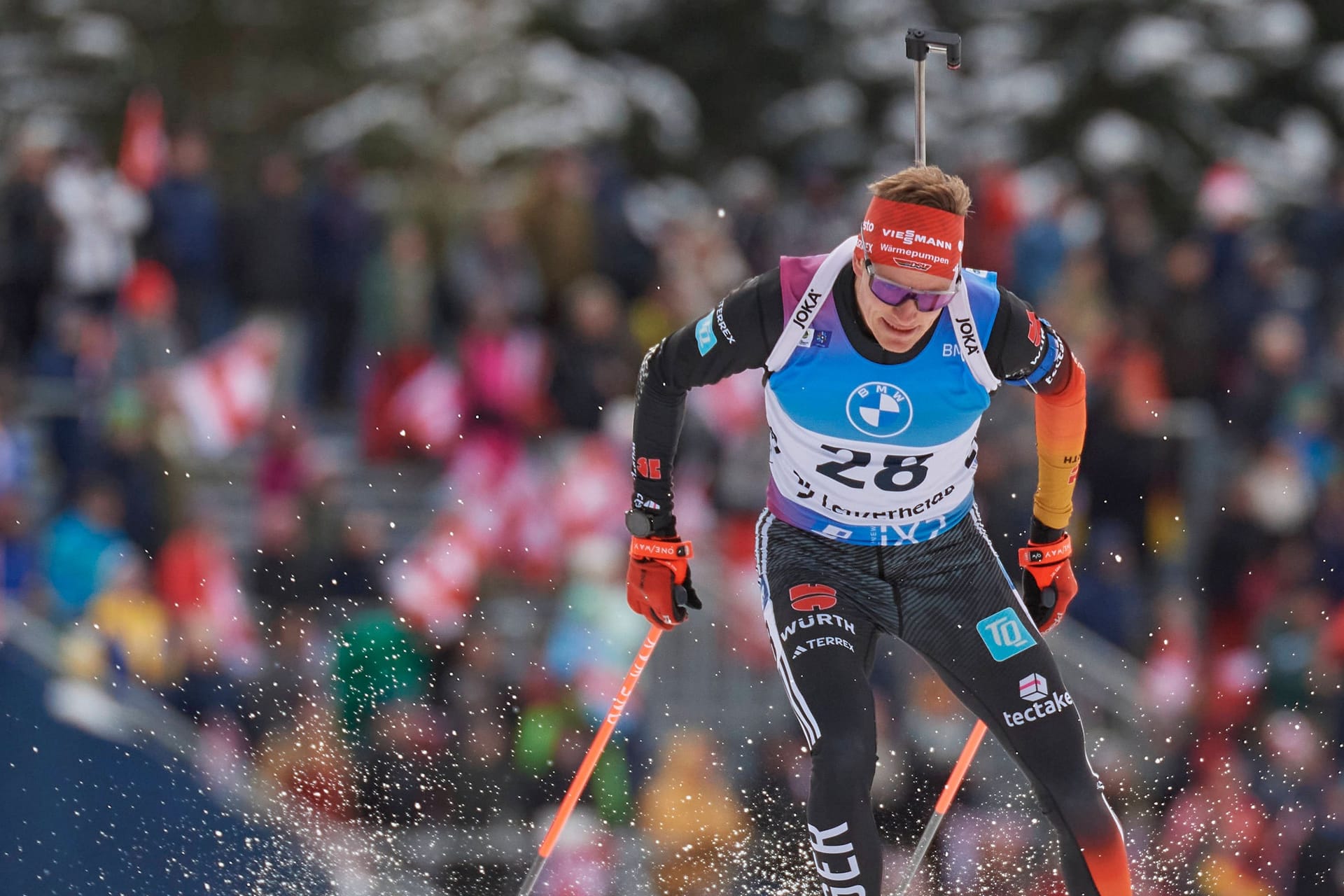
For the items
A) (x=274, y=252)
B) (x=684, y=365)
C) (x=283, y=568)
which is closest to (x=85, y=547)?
(x=283, y=568)

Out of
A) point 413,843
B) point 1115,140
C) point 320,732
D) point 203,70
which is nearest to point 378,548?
point 320,732

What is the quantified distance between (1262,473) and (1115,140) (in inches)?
393

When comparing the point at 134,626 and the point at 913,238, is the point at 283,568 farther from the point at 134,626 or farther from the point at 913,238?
the point at 913,238

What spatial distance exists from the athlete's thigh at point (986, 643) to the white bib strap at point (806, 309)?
734mm

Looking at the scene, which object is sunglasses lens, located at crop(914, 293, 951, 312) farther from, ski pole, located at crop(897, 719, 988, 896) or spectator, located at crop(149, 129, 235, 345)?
spectator, located at crop(149, 129, 235, 345)

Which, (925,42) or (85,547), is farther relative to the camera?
(85,547)

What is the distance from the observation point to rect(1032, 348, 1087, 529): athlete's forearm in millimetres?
5672

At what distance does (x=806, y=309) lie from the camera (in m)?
5.28

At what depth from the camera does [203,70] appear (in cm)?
2205

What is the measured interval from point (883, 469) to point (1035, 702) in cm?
75

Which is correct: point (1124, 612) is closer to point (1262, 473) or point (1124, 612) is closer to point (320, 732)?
point (1262, 473)

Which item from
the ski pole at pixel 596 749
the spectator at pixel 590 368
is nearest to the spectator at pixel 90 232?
the spectator at pixel 590 368

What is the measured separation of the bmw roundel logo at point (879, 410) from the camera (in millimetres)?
5297

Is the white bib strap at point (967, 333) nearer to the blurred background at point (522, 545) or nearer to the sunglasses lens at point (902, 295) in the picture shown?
the sunglasses lens at point (902, 295)
